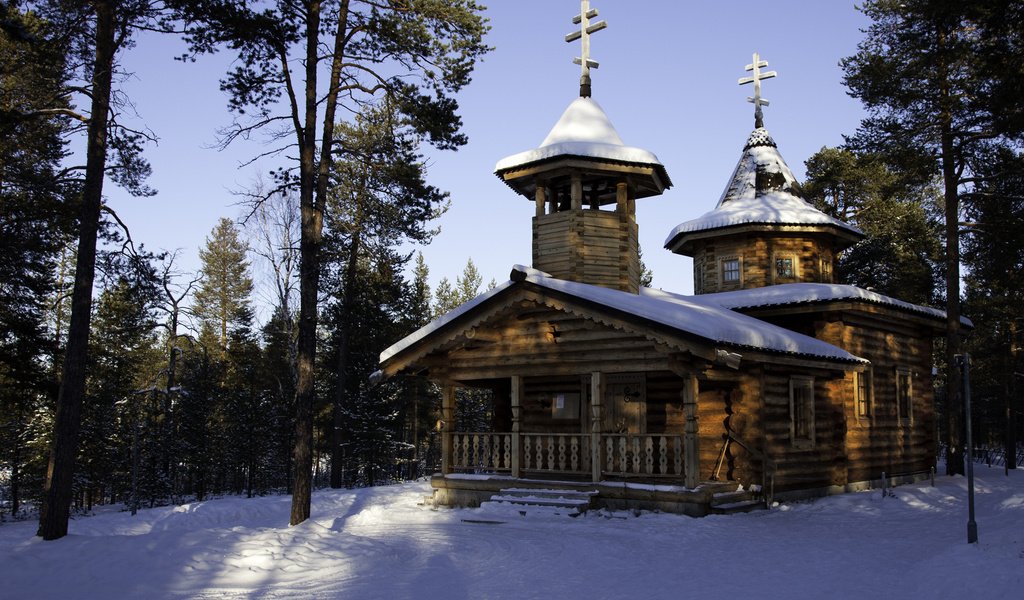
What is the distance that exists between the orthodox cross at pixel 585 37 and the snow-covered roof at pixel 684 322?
310 inches

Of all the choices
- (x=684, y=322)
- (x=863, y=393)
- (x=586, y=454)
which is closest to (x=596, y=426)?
(x=586, y=454)

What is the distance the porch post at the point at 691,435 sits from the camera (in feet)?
47.7

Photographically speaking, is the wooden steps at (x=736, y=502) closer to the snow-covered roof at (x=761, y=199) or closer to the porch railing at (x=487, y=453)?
the porch railing at (x=487, y=453)

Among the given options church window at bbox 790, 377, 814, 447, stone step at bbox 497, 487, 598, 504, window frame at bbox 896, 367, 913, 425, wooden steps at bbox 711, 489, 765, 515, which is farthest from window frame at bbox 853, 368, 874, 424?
stone step at bbox 497, 487, 598, 504

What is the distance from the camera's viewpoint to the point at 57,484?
42.2 ft

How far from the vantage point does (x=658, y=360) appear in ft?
49.4

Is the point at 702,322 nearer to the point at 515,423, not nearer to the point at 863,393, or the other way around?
the point at 515,423

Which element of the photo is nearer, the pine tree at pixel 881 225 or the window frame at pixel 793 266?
the window frame at pixel 793 266

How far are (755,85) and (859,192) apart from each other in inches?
456

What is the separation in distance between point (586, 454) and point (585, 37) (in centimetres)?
1185

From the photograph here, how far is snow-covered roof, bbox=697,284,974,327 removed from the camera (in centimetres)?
1959

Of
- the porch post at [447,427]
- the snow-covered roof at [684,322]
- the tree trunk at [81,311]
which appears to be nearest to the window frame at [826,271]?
the snow-covered roof at [684,322]

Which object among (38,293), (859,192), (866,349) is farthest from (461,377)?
(859,192)

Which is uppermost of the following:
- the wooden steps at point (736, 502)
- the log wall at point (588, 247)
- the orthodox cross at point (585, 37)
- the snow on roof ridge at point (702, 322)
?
the orthodox cross at point (585, 37)
